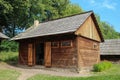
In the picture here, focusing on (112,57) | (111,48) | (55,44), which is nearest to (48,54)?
(55,44)

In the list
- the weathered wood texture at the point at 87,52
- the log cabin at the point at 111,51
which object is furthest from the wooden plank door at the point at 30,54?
the log cabin at the point at 111,51

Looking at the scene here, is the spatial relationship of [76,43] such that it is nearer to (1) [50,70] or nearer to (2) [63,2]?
(1) [50,70]

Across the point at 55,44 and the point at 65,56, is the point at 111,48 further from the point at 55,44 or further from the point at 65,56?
the point at 65,56

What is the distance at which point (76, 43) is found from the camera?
817 inches

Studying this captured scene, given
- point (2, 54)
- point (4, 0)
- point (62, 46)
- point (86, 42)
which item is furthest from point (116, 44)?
point (4, 0)

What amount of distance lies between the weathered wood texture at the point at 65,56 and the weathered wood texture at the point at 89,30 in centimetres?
137

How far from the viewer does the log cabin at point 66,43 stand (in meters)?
20.8

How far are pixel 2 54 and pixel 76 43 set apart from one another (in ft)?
52.5

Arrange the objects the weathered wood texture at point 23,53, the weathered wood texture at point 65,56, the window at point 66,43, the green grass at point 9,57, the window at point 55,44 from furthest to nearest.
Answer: the green grass at point 9,57, the weathered wood texture at point 23,53, the window at point 55,44, the window at point 66,43, the weathered wood texture at point 65,56

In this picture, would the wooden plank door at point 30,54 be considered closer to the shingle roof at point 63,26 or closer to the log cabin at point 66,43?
the log cabin at point 66,43

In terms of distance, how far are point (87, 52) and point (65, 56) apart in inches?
111

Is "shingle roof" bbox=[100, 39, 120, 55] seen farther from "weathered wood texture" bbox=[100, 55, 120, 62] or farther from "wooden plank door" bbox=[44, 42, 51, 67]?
"wooden plank door" bbox=[44, 42, 51, 67]

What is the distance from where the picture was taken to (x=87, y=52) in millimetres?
22969

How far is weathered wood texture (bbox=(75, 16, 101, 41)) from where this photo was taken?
70.3ft
